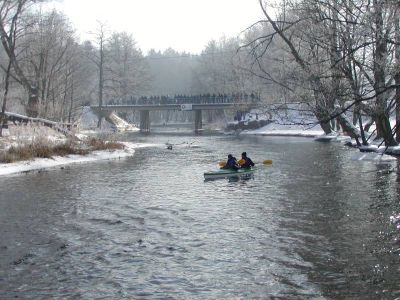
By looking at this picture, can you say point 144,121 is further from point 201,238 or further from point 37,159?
point 201,238

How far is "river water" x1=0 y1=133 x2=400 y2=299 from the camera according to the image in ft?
24.3

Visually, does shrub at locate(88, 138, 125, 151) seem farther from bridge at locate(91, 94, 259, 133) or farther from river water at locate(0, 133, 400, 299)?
bridge at locate(91, 94, 259, 133)

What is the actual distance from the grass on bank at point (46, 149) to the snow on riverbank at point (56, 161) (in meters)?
0.39

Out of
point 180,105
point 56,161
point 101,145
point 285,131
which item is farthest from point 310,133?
point 56,161

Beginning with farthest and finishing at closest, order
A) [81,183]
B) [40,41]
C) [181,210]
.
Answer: [40,41] → [81,183] → [181,210]

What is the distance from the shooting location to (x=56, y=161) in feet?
79.3

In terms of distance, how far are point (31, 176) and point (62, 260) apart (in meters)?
12.2

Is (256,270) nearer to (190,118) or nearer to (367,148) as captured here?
(367,148)

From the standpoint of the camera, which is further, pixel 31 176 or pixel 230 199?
pixel 31 176

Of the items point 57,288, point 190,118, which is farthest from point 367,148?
point 190,118

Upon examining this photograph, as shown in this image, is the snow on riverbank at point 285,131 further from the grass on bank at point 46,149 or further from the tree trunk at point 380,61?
the tree trunk at point 380,61

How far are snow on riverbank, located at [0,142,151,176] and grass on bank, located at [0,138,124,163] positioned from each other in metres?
0.39

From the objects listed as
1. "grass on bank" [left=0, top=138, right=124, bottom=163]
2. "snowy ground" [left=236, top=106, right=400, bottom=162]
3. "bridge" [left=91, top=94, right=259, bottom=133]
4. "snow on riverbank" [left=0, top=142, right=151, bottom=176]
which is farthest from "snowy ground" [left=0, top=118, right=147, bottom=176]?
"bridge" [left=91, top=94, right=259, bottom=133]

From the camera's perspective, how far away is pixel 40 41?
41500 millimetres
